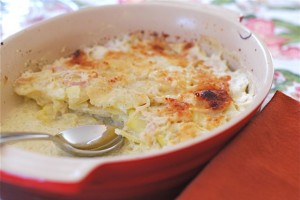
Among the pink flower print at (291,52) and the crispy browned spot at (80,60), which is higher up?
the crispy browned spot at (80,60)

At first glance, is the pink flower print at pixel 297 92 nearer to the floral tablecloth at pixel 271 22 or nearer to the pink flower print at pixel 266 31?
the floral tablecloth at pixel 271 22

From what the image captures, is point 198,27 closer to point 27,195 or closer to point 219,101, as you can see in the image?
point 219,101

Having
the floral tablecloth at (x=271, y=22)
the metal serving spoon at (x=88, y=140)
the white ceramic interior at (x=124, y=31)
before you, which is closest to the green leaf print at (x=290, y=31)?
the floral tablecloth at (x=271, y=22)

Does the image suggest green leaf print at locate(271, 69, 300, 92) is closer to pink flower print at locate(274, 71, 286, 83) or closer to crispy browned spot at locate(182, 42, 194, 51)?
pink flower print at locate(274, 71, 286, 83)

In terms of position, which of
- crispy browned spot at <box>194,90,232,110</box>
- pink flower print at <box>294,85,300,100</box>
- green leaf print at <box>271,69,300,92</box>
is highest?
crispy browned spot at <box>194,90,232,110</box>

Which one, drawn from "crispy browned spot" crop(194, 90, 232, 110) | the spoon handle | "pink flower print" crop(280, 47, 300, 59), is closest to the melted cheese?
"crispy browned spot" crop(194, 90, 232, 110)
